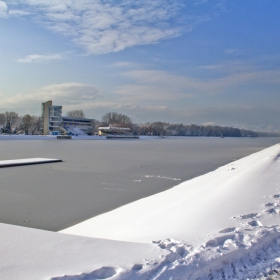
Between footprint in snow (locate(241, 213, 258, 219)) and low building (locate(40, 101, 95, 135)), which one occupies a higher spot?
low building (locate(40, 101, 95, 135))

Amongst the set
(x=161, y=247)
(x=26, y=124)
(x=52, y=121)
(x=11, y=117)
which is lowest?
(x=161, y=247)

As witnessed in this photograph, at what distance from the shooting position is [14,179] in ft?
35.1

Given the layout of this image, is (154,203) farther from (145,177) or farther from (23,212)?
(145,177)

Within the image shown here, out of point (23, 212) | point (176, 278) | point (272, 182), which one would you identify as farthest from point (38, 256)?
point (272, 182)

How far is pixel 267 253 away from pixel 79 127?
335ft

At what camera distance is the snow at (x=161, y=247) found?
2.93 metres

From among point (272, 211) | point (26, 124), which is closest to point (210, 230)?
point (272, 211)

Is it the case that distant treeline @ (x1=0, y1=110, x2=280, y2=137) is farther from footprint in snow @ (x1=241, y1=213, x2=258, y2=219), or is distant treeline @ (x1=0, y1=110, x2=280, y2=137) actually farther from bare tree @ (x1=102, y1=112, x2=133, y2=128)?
footprint in snow @ (x1=241, y1=213, x2=258, y2=219)

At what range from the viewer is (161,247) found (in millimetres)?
3510

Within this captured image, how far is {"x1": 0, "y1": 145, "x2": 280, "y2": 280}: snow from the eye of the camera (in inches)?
115

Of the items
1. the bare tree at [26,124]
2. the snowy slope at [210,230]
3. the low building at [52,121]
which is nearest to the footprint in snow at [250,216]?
the snowy slope at [210,230]

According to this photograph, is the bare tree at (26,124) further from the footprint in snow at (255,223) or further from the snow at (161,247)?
the footprint in snow at (255,223)

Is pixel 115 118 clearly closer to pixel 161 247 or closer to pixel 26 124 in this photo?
pixel 26 124

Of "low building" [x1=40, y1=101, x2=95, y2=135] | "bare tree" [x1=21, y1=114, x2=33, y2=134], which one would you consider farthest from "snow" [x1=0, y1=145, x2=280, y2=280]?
"bare tree" [x1=21, y1=114, x2=33, y2=134]
